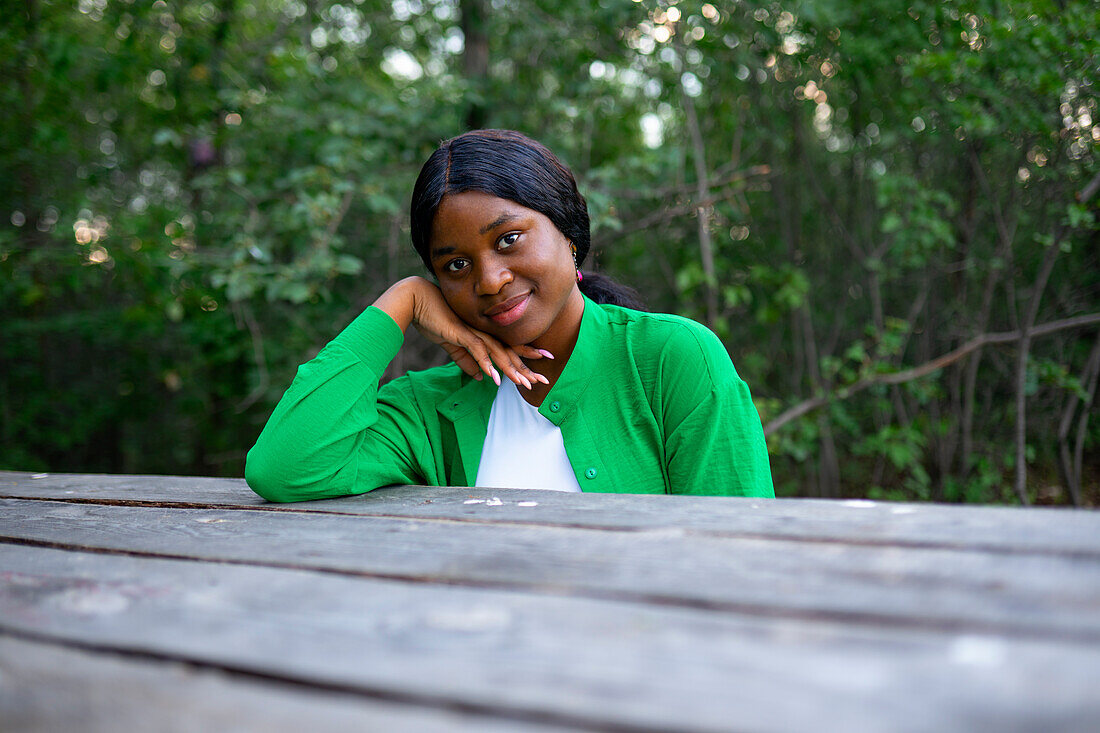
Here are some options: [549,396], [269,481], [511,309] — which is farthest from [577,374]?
[269,481]

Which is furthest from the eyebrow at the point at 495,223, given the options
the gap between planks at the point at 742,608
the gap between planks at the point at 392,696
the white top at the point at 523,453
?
the gap between planks at the point at 392,696

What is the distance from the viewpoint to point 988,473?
4.06 m

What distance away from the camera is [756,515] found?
38.9 inches

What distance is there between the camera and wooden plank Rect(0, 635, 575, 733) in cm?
51

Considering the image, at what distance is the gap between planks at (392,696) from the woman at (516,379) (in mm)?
816

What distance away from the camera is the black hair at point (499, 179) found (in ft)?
5.42

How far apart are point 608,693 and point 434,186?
1.33 m

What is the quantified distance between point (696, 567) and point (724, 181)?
315 cm

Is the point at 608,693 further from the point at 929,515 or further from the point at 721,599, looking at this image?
the point at 929,515

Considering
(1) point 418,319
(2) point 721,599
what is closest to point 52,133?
(1) point 418,319

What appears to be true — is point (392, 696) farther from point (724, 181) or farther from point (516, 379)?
point (724, 181)

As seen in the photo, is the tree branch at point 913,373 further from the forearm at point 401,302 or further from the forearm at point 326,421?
the forearm at point 326,421

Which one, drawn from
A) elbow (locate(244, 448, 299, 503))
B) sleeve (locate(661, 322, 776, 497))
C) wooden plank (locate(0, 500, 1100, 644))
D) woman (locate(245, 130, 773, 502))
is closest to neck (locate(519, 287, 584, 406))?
woman (locate(245, 130, 773, 502))

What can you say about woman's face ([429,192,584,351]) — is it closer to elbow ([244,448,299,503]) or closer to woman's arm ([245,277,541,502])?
woman's arm ([245,277,541,502])
